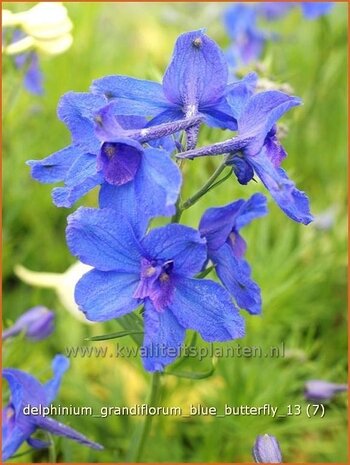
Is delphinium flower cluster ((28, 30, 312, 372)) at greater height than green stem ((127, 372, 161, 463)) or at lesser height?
greater

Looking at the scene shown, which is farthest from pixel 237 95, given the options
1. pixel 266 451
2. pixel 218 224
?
pixel 266 451

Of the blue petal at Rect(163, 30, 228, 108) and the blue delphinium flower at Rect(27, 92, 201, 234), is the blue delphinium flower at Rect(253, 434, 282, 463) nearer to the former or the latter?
the blue delphinium flower at Rect(27, 92, 201, 234)

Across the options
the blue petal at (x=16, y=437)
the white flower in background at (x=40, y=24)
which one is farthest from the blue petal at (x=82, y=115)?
the white flower in background at (x=40, y=24)

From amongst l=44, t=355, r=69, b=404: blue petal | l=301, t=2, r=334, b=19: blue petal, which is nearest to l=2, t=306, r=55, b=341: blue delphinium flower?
l=44, t=355, r=69, b=404: blue petal

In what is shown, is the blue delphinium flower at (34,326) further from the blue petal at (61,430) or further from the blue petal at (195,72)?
the blue petal at (195,72)

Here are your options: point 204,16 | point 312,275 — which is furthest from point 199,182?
point 204,16

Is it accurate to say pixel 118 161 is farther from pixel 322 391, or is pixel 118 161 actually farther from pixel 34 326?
pixel 322 391

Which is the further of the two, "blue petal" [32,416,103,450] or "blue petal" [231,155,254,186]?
"blue petal" [32,416,103,450]
